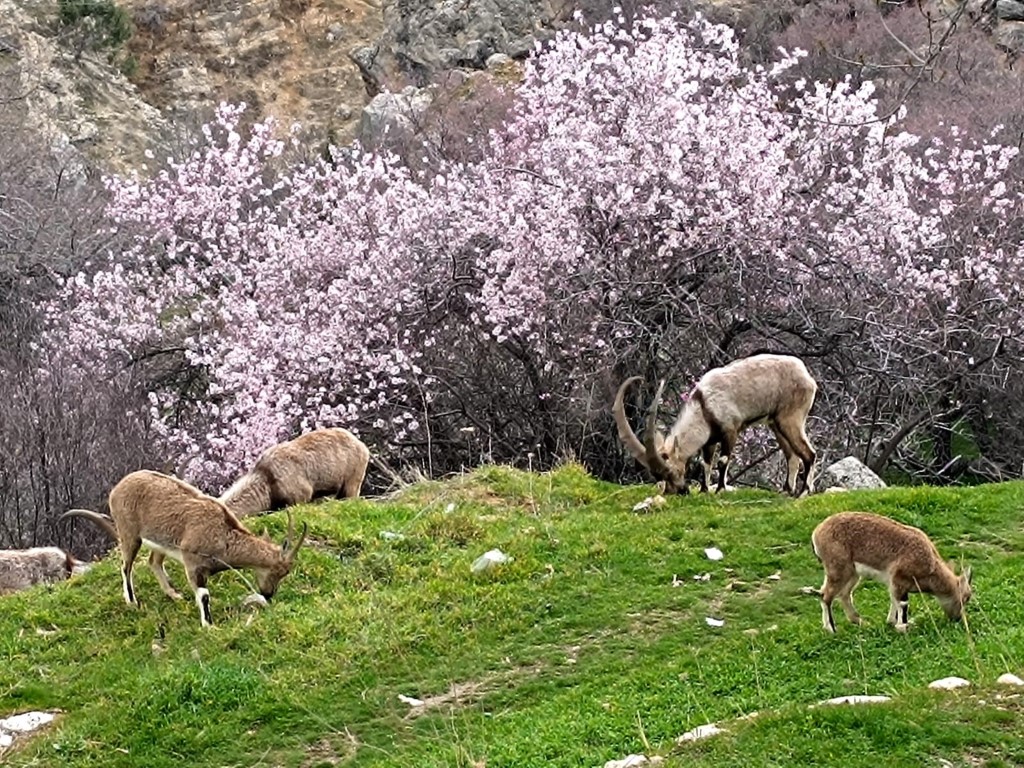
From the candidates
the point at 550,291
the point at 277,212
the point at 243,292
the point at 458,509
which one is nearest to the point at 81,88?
the point at 277,212

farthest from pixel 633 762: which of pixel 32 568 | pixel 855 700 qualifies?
pixel 32 568

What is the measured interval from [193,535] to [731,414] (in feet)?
17.6

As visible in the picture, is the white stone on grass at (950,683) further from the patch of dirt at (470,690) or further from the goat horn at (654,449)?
the goat horn at (654,449)

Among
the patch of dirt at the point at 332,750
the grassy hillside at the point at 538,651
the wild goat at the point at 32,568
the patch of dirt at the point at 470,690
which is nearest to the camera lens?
the grassy hillside at the point at 538,651

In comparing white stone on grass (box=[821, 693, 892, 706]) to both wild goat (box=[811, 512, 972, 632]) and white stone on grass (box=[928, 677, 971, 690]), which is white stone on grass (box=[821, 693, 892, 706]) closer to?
white stone on grass (box=[928, 677, 971, 690])

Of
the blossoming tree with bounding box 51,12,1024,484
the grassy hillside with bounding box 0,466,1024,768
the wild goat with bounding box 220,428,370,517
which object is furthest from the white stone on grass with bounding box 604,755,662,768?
the blossoming tree with bounding box 51,12,1024,484

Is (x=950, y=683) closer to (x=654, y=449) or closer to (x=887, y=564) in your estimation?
(x=887, y=564)

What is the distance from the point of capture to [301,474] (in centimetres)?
1300

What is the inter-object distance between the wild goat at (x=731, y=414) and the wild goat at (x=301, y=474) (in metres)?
3.08

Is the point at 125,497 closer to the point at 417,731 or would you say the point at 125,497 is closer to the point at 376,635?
the point at 376,635

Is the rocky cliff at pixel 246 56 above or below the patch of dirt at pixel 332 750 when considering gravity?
above

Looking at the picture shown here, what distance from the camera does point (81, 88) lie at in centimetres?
5128

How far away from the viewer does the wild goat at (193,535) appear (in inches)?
377

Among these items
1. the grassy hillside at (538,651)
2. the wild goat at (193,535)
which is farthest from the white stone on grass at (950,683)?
the wild goat at (193,535)
